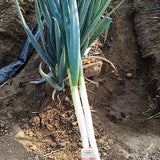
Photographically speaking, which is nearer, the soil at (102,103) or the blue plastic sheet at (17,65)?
the soil at (102,103)

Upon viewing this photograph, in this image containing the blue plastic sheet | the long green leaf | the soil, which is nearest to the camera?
the long green leaf

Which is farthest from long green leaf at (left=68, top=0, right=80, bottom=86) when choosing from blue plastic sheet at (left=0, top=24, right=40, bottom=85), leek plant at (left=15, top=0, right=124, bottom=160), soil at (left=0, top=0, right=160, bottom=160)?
blue plastic sheet at (left=0, top=24, right=40, bottom=85)

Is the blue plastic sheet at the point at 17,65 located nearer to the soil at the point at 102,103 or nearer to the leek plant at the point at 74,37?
the soil at the point at 102,103

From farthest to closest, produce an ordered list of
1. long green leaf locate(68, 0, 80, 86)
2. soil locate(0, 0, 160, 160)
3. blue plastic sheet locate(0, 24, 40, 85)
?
blue plastic sheet locate(0, 24, 40, 85) < soil locate(0, 0, 160, 160) < long green leaf locate(68, 0, 80, 86)

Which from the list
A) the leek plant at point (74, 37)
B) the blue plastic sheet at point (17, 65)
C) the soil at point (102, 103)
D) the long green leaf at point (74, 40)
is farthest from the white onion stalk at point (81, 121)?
the blue plastic sheet at point (17, 65)

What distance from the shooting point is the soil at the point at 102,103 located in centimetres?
132

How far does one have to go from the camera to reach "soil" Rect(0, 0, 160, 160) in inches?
52.1

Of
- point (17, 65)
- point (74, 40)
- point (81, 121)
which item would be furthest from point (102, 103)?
point (17, 65)

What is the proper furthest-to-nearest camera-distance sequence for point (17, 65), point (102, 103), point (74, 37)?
point (17, 65)
point (102, 103)
point (74, 37)

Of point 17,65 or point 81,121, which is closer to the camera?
point 81,121

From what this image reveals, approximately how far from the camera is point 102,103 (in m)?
1.71

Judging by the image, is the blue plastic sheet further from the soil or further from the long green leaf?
the long green leaf

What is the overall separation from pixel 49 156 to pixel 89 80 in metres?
0.75

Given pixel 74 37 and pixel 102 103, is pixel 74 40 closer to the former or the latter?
pixel 74 37
